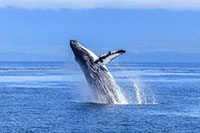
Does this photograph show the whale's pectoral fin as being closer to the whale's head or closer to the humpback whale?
the humpback whale

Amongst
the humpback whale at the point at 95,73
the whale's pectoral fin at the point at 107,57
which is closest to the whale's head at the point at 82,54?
the humpback whale at the point at 95,73

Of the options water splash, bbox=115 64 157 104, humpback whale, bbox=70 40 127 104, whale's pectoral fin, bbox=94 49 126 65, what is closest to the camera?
whale's pectoral fin, bbox=94 49 126 65

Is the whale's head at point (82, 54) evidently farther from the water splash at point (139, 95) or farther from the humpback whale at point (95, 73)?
the water splash at point (139, 95)

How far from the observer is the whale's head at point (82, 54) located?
3169 centimetres

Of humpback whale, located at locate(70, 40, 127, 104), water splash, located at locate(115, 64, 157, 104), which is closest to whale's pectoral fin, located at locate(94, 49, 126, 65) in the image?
humpback whale, located at locate(70, 40, 127, 104)

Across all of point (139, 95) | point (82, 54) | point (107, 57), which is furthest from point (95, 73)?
point (139, 95)

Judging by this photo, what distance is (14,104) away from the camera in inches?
1403

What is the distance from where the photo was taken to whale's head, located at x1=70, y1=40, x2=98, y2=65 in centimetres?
3169

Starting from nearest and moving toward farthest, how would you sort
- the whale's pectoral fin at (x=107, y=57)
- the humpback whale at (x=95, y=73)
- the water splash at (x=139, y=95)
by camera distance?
the whale's pectoral fin at (x=107, y=57)
the humpback whale at (x=95, y=73)
the water splash at (x=139, y=95)

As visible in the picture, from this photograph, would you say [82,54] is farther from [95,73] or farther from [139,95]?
[139,95]

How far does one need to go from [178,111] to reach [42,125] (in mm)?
9828

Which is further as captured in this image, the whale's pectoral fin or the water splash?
the water splash

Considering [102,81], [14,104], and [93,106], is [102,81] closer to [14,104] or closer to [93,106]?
[93,106]

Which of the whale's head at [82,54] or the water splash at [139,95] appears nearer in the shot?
the whale's head at [82,54]
